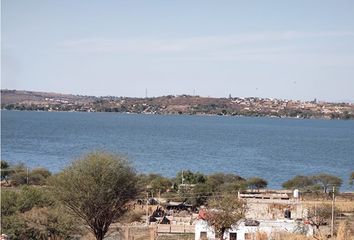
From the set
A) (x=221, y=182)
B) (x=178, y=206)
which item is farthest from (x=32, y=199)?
(x=221, y=182)

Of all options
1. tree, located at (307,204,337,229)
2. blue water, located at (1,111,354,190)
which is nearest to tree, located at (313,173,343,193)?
blue water, located at (1,111,354,190)

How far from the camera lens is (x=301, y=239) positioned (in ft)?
24.8

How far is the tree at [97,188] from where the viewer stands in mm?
21312

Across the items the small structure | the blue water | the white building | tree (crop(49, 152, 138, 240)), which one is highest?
tree (crop(49, 152, 138, 240))

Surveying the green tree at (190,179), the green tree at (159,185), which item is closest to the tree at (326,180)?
the green tree at (190,179)

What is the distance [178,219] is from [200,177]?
49.9 feet

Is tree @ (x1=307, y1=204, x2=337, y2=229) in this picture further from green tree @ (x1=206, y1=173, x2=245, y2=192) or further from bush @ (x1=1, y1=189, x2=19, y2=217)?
green tree @ (x1=206, y1=173, x2=245, y2=192)

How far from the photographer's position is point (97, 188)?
21266mm

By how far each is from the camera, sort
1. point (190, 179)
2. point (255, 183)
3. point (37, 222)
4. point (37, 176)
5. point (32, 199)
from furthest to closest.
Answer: point (255, 183), point (37, 176), point (190, 179), point (32, 199), point (37, 222)

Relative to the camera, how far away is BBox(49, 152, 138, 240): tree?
21.3 metres

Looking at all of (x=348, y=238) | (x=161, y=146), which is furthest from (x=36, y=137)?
(x=348, y=238)

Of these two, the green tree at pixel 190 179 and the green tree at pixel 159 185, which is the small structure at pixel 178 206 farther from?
the green tree at pixel 190 179

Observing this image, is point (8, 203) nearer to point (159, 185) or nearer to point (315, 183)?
point (159, 185)

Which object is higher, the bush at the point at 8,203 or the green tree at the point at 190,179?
the bush at the point at 8,203
